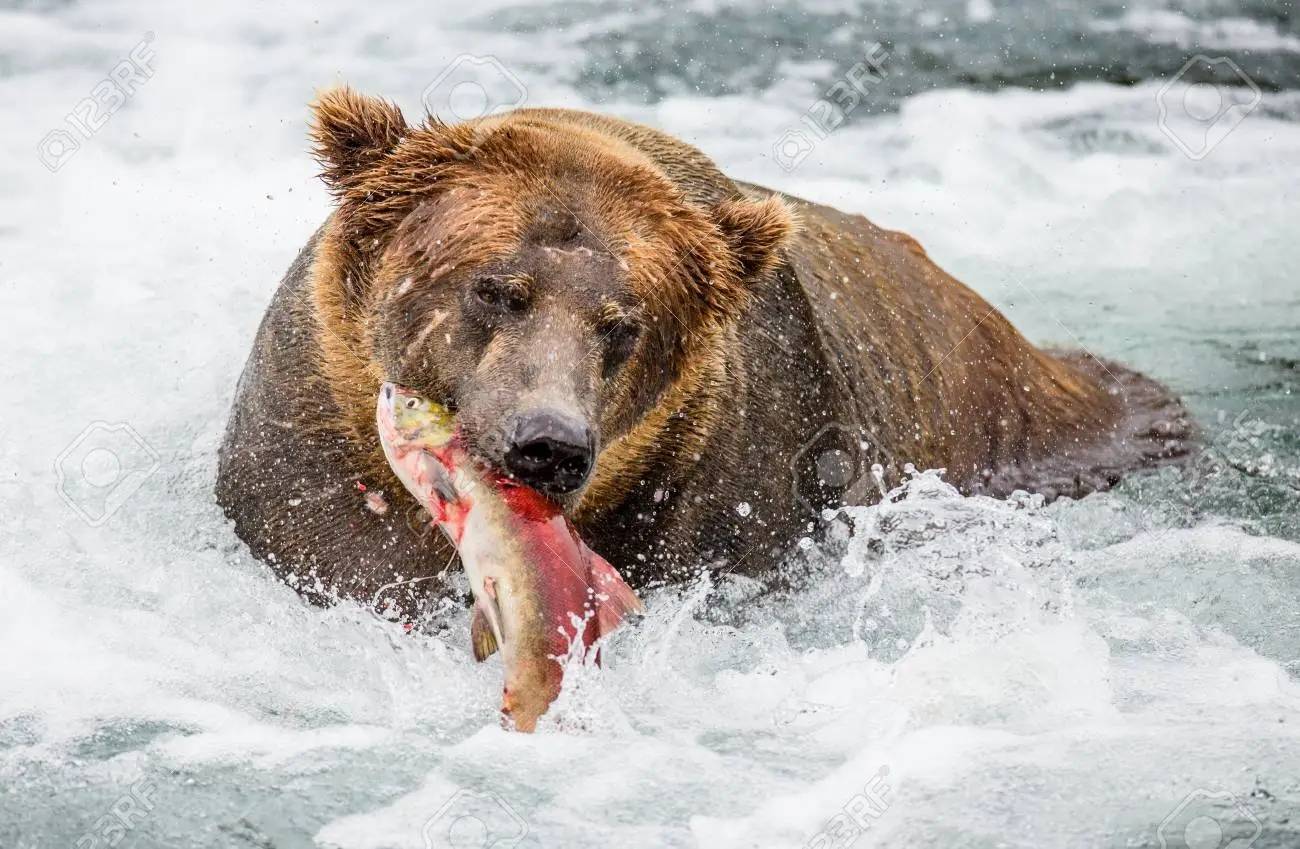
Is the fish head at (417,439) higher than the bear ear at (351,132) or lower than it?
lower

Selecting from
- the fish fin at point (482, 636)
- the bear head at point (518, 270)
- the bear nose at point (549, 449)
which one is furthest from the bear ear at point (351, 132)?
the fish fin at point (482, 636)

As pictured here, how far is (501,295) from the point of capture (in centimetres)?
497

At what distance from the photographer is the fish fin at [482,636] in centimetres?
448

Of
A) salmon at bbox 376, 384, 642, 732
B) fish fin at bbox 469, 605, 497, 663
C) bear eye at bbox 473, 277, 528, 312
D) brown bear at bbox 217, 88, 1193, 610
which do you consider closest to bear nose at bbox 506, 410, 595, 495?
brown bear at bbox 217, 88, 1193, 610

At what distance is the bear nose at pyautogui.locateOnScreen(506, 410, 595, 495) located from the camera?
4.43 metres

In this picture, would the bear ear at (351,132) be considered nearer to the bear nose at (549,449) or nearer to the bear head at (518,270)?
the bear head at (518,270)

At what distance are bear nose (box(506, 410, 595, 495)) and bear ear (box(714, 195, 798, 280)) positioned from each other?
51.9 inches

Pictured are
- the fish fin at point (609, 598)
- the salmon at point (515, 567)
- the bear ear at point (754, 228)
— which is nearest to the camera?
the salmon at point (515, 567)

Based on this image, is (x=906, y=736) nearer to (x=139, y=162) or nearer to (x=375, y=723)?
(x=375, y=723)

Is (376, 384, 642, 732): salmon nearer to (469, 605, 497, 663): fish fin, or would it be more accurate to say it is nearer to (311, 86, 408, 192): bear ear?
(469, 605, 497, 663): fish fin

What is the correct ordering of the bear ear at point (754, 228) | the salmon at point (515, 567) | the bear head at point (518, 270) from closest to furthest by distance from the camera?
1. the salmon at point (515, 567)
2. the bear head at point (518, 270)
3. the bear ear at point (754, 228)

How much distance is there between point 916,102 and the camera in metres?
12.8

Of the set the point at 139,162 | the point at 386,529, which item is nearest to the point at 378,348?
the point at 386,529

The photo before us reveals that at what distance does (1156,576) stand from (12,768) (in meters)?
4.35
